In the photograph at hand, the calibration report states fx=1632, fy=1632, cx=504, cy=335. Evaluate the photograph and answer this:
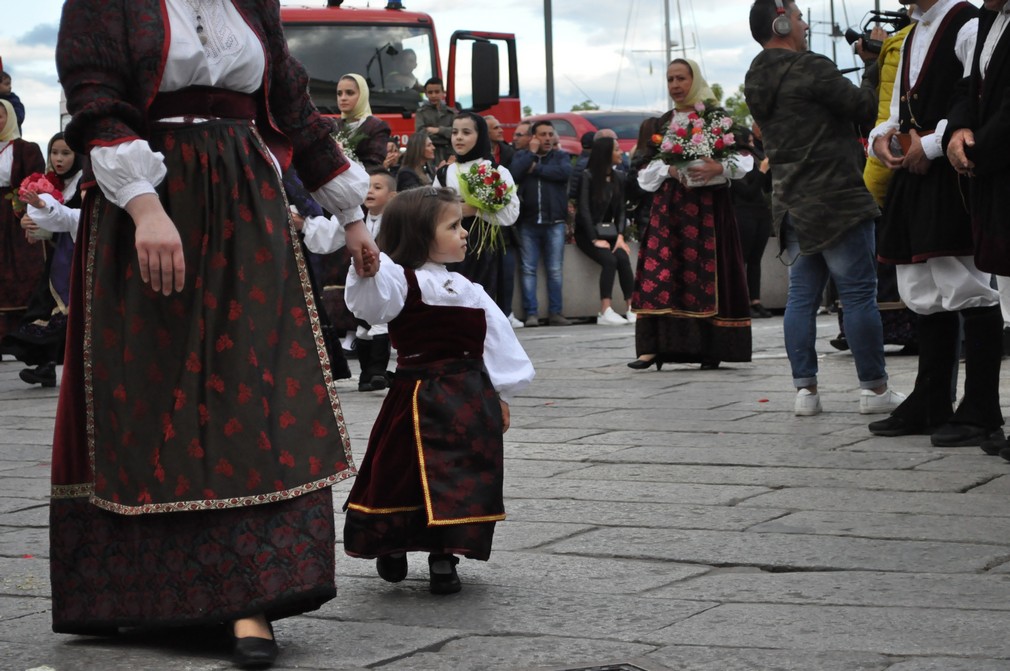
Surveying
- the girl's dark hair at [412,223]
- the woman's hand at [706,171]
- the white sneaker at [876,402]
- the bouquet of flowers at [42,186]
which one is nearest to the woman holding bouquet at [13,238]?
the bouquet of flowers at [42,186]

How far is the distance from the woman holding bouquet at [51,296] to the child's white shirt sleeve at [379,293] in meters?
6.49

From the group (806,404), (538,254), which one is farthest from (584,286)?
(806,404)

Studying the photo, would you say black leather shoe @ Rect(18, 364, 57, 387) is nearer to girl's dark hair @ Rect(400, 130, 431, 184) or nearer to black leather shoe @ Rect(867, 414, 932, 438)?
girl's dark hair @ Rect(400, 130, 431, 184)

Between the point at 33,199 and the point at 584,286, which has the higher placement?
the point at 33,199

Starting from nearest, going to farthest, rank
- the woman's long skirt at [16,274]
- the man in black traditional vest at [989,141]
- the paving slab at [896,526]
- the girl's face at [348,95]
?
the paving slab at [896,526], the man in black traditional vest at [989,141], the girl's face at [348,95], the woman's long skirt at [16,274]

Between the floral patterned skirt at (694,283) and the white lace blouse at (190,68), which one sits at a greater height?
the white lace blouse at (190,68)

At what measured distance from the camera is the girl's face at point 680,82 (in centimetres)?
1027

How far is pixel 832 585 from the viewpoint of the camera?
4.11 metres

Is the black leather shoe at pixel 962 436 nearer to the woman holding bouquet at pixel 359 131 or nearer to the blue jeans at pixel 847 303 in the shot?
the blue jeans at pixel 847 303

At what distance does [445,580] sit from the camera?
420 cm

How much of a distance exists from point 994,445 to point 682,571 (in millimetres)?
2303

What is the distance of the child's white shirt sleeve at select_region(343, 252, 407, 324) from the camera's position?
4.18 metres

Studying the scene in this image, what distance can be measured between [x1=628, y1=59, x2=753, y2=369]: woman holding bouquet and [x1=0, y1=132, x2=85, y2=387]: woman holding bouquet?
3.67 metres

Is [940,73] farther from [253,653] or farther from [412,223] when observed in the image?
[253,653]
